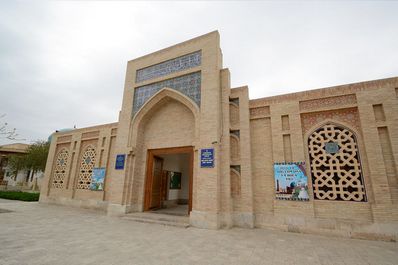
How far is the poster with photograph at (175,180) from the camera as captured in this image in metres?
11.7

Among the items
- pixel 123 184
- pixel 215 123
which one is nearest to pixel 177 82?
pixel 215 123

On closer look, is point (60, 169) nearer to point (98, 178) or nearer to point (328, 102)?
point (98, 178)

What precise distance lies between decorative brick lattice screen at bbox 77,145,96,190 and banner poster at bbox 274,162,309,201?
944 centimetres

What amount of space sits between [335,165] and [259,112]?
114 inches

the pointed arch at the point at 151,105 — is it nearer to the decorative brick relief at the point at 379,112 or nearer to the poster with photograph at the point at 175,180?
the poster with photograph at the point at 175,180

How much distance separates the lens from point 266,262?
11.3 feet

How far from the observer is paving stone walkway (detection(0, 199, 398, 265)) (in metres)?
3.46

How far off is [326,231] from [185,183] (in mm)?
8551

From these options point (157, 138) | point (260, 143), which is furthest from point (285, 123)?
point (157, 138)

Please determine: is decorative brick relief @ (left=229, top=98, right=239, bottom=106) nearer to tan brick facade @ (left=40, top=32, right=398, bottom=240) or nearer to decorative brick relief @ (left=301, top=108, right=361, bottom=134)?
tan brick facade @ (left=40, top=32, right=398, bottom=240)

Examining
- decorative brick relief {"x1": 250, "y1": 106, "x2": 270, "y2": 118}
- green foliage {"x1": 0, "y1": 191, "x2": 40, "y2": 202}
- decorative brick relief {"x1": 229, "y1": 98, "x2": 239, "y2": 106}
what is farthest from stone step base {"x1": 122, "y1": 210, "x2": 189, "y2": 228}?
green foliage {"x1": 0, "y1": 191, "x2": 40, "y2": 202}

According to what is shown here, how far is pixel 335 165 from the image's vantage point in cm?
598

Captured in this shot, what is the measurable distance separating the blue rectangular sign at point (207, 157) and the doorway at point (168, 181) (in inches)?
37.1

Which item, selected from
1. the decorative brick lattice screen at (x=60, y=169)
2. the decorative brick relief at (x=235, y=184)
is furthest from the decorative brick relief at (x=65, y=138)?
the decorative brick relief at (x=235, y=184)
